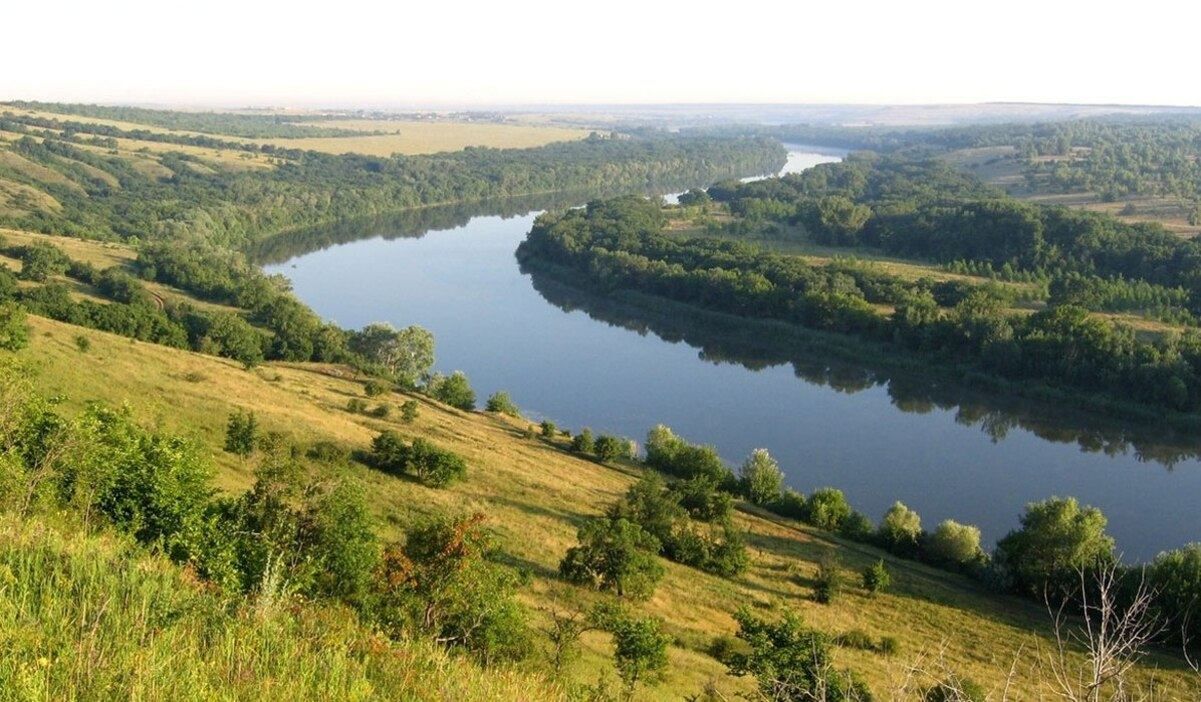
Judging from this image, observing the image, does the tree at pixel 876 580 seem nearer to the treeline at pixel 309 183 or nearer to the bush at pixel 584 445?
the bush at pixel 584 445

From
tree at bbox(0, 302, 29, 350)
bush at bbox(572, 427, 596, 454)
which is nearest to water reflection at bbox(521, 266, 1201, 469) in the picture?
bush at bbox(572, 427, 596, 454)

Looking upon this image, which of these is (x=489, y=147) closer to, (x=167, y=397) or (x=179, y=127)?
(x=179, y=127)

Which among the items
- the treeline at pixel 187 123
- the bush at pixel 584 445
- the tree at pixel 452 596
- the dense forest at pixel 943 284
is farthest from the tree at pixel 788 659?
the treeline at pixel 187 123

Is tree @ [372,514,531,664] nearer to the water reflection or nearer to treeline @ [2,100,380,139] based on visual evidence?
the water reflection

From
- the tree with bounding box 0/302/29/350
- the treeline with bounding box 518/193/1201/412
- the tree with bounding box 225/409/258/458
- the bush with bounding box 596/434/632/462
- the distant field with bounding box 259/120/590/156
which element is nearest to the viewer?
the tree with bounding box 225/409/258/458

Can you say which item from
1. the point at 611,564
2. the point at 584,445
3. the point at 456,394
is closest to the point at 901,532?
the point at 584,445

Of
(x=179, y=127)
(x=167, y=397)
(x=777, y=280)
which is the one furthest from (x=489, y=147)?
(x=167, y=397)
